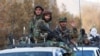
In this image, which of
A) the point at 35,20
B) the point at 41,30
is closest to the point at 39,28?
the point at 41,30

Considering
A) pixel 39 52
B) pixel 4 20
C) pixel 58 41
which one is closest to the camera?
pixel 39 52

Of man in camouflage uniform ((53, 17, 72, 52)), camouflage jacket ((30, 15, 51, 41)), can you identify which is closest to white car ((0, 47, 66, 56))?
camouflage jacket ((30, 15, 51, 41))

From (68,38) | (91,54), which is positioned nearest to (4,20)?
(91,54)

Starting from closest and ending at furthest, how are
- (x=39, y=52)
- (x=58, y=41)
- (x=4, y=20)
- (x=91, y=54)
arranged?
(x=39, y=52)
(x=58, y=41)
(x=91, y=54)
(x=4, y=20)

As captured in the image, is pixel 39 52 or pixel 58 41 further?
pixel 58 41

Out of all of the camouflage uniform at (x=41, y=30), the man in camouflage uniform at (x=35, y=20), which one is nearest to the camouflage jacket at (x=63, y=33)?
the camouflage uniform at (x=41, y=30)

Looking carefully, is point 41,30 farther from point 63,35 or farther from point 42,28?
point 63,35

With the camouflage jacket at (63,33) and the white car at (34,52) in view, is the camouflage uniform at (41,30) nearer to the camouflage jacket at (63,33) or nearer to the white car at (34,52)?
the camouflage jacket at (63,33)

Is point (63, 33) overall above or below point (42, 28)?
below

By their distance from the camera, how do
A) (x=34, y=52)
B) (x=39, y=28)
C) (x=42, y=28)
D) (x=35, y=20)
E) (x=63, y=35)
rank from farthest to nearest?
(x=63, y=35)
(x=35, y=20)
(x=39, y=28)
(x=42, y=28)
(x=34, y=52)

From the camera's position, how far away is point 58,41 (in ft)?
36.4

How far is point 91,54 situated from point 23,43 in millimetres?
4311

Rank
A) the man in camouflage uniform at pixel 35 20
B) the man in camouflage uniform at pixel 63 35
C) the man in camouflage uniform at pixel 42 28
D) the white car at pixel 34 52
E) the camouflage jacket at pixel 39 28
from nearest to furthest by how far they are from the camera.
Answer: the white car at pixel 34 52, the camouflage jacket at pixel 39 28, the man in camouflage uniform at pixel 42 28, the man in camouflage uniform at pixel 63 35, the man in camouflage uniform at pixel 35 20

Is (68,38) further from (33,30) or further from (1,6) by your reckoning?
(1,6)
